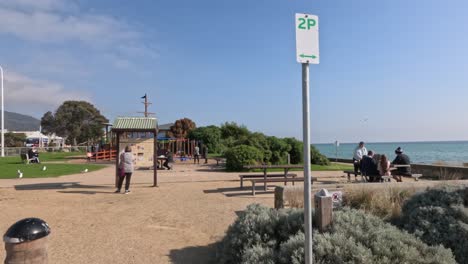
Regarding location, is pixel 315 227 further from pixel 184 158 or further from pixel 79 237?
pixel 184 158

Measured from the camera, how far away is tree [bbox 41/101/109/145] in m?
67.9

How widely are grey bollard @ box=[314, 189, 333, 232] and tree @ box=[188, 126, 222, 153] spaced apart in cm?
3887

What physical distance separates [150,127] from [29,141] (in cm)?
8236

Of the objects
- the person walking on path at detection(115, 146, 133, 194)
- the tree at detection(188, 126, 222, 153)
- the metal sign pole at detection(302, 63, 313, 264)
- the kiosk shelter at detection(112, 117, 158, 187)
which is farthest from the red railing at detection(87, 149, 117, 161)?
the metal sign pole at detection(302, 63, 313, 264)

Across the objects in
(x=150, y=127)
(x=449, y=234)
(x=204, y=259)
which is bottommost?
(x=204, y=259)

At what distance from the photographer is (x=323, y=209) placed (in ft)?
12.3

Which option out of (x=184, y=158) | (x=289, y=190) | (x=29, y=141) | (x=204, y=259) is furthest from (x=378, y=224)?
(x=29, y=141)

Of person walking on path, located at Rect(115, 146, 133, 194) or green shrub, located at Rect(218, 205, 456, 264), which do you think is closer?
green shrub, located at Rect(218, 205, 456, 264)

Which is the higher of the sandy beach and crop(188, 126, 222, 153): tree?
crop(188, 126, 222, 153): tree

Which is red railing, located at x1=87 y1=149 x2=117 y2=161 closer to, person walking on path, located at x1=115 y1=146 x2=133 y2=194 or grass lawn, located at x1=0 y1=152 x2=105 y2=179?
grass lawn, located at x1=0 y1=152 x2=105 y2=179

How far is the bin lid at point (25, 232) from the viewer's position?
2984 mm

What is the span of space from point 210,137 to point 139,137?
24530 mm

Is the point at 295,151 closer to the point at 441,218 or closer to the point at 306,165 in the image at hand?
the point at 441,218

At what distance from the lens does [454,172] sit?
1390 centimetres
